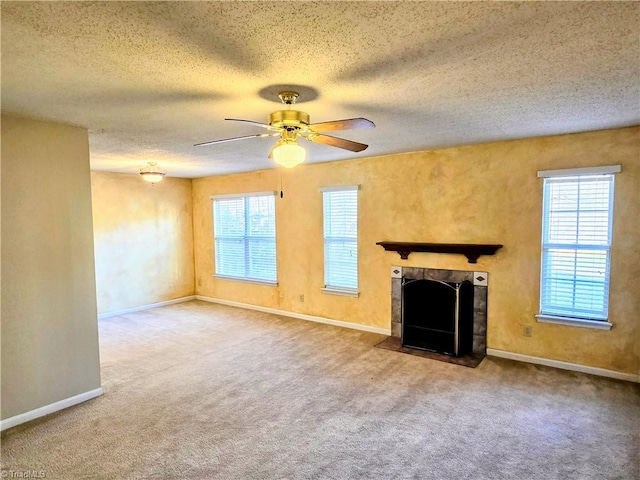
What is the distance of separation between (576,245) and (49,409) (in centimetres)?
528

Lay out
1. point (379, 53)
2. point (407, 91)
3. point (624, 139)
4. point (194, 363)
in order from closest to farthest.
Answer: point (379, 53) < point (407, 91) < point (624, 139) < point (194, 363)

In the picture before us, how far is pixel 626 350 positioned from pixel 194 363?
14.9 feet

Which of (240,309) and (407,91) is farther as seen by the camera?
(240,309)

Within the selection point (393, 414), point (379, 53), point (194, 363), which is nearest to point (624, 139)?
point (379, 53)

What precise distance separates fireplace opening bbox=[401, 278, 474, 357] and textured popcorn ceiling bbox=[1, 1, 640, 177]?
2.11 metres

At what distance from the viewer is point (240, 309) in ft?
22.4

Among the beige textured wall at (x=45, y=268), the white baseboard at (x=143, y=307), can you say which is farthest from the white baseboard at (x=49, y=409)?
the white baseboard at (x=143, y=307)

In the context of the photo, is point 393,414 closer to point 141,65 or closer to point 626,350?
point 626,350

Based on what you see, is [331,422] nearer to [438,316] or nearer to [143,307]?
[438,316]

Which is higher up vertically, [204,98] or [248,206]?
[204,98]

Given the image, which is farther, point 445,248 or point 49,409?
point 445,248

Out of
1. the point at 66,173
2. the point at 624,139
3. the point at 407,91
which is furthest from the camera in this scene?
the point at 624,139

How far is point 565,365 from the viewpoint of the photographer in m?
4.00

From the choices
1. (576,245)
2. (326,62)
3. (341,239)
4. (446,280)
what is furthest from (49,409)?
(576,245)
